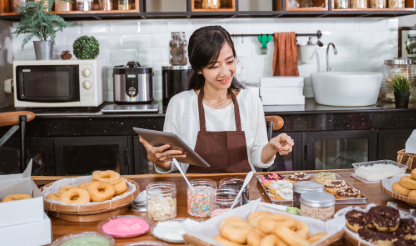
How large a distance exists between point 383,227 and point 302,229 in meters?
0.23

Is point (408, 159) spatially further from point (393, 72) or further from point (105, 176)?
point (393, 72)

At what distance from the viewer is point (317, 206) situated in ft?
4.48

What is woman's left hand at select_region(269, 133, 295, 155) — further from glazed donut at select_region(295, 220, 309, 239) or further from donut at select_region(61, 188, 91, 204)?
donut at select_region(61, 188, 91, 204)

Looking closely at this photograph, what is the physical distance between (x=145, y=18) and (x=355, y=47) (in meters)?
1.92

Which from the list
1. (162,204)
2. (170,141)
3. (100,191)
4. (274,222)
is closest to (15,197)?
(100,191)

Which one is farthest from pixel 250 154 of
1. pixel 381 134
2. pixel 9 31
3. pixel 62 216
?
pixel 9 31

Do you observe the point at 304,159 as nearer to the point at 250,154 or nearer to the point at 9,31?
the point at 250,154

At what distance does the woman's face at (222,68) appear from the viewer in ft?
7.33

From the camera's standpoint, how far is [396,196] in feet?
5.31

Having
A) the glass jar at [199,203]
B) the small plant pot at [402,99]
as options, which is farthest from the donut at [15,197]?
the small plant pot at [402,99]

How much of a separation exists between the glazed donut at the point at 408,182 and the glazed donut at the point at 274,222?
1.89 ft

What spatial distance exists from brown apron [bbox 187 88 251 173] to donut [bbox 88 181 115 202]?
0.79 metres

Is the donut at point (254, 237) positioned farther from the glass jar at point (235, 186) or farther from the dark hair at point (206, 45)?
the dark hair at point (206, 45)

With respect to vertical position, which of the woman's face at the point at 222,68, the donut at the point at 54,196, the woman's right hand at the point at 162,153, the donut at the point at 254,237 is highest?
the woman's face at the point at 222,68
